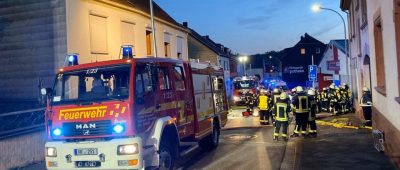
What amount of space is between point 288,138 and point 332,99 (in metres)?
Answer: 9.36

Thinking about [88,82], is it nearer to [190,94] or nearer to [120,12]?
[190,94]

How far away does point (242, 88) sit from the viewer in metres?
36.5

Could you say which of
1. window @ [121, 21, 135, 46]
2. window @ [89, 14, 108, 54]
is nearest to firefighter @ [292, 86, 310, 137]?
window @ [89, 14, 108, 54]

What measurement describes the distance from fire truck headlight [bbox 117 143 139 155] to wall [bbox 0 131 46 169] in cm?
348

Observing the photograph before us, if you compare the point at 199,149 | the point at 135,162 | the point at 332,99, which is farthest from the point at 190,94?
the point at 332,99

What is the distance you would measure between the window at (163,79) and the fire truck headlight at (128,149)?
1725 mm

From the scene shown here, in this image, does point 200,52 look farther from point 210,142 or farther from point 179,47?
point 210,142

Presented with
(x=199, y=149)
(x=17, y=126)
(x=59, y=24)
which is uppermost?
(x=59, y=24)

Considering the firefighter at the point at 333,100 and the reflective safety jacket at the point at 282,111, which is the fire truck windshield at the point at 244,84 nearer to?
the firefighter at the point at 333,100

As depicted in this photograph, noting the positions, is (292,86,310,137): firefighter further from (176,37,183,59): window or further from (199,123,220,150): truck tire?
(176,37,183,59): window

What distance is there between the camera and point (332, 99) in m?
21.9

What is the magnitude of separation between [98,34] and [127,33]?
2.59 m

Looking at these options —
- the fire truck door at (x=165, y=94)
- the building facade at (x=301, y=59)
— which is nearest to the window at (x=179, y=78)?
the fire truck door at (x=165, y=94)

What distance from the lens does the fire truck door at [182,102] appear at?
957 centimetres
